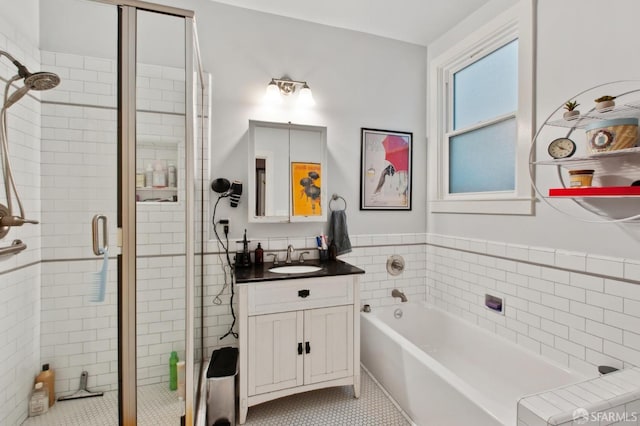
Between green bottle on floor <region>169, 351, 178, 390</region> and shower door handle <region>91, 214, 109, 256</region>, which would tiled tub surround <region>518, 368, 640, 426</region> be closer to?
green bottle on floor <region>169, 351, 178, 390</region>

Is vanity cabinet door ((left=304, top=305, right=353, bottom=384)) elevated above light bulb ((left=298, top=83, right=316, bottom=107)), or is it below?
below

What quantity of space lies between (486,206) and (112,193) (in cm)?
231

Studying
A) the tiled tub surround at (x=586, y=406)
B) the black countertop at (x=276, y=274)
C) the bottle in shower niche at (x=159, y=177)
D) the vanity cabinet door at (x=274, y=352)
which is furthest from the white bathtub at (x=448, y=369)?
the bottle in shower niche at (x=159, y=177)

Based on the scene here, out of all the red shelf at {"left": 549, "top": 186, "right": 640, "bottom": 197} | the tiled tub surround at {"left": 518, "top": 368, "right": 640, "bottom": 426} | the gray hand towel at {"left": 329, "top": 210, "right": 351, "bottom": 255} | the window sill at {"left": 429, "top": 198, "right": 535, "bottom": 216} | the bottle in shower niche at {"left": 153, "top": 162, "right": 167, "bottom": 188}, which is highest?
the bottle in shower niche at {"left": 153, "top": 162, "right": 167, "bottom": 188}

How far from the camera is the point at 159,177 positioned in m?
1.50

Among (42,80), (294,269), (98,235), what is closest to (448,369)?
(294,269)

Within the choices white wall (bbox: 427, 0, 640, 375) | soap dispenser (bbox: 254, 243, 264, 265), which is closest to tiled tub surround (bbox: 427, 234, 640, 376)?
white wall (bbox: 427, 0, 640, 375)

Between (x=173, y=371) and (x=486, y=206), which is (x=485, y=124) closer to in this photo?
(x=486, y=206)

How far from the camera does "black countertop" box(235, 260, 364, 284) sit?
1928mm

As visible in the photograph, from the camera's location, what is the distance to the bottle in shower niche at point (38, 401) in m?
1.43

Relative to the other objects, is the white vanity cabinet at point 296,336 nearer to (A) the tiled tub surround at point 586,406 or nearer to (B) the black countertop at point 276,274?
(B) the black countertop at point 276,274

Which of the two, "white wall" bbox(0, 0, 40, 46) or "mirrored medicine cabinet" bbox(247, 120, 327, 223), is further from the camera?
"mirrored medicine cabinet" bbox(247, 120, 327, 223)

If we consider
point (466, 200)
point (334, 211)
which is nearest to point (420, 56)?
point (466, 200)

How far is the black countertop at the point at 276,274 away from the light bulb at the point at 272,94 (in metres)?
1.25
